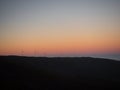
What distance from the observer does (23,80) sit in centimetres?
3017

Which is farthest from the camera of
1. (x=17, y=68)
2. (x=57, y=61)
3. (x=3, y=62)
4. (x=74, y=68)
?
(x=57, y=61)

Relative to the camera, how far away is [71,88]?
28.9 meters

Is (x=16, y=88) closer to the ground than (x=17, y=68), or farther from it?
closer to the ground

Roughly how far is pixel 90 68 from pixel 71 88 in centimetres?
2326

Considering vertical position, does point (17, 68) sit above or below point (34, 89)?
above

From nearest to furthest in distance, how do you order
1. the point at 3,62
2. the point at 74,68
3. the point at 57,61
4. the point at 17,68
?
1. the point at 17,68
2. the point at 3,62
3. the point at 74,68
4. the point at 57,61

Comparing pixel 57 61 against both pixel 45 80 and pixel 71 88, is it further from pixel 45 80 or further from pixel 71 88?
pixel 71 88

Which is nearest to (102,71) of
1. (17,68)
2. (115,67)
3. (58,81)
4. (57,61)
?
(115,67)

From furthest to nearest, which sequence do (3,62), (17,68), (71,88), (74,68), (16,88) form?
1. (74,68)
2. (3,62)
3. (17,68)
4. (71,88)
5. (16,88)

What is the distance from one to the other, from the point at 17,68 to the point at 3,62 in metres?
5.34

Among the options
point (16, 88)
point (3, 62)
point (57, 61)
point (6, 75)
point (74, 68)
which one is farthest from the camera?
point (57, 61)

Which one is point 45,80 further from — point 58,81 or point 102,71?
point 102,71

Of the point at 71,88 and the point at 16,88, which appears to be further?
the point at 71,88

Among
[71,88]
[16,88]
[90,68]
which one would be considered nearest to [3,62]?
[16,88]
